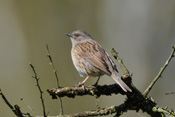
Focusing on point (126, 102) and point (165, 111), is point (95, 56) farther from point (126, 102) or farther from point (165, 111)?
point (165, 111)

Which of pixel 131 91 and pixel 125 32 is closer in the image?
pixel 131 91

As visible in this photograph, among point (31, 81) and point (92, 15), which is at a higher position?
Answer: point (92, 15)

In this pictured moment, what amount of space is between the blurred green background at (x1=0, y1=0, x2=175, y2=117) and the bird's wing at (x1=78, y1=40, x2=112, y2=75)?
183 inches

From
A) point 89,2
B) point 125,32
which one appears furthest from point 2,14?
point 125,32

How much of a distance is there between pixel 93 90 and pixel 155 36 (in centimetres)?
1041

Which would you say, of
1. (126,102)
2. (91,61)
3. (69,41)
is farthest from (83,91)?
(69,41)

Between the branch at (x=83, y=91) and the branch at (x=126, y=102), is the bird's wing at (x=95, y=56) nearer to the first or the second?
the branch at (x=83, y=91)

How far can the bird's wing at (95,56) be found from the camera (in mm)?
6211

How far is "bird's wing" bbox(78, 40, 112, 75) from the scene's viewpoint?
20.4 feet

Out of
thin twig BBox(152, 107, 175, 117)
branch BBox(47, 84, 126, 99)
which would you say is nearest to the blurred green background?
branch BBox(47, 84, 126, 99)

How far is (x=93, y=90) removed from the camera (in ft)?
16.0

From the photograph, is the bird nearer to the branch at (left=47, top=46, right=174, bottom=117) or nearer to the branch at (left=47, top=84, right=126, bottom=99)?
the branch at (left=47, top=84, right=126, bottom=99)

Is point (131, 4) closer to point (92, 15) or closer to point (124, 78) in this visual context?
point (92, 15)

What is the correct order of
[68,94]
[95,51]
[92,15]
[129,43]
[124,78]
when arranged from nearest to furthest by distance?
1. [124,78]
2. [68,94]
3. [95,51]
4. [92,15]
5. [129,43]
